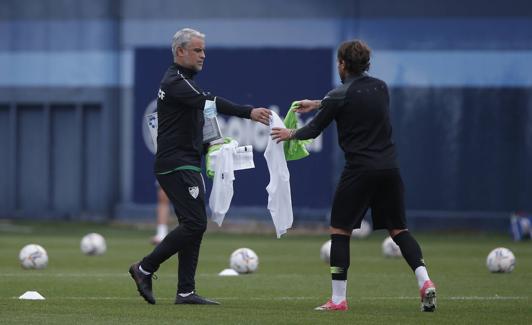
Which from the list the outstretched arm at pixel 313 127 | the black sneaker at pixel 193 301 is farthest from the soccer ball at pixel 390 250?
the black sneaker at pixel 193 301

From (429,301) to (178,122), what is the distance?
9.68ft

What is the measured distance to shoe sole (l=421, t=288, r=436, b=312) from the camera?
11141 mm

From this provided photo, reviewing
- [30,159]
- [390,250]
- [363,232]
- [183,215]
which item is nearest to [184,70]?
[183,215]

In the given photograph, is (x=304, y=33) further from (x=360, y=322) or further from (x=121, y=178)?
(x=360, y=322)

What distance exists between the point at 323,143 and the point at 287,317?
20.0m

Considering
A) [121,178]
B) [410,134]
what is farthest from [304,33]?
[121,178]

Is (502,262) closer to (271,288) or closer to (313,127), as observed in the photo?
(271,288)

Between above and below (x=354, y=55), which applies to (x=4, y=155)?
below

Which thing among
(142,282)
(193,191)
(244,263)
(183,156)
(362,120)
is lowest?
(244,263)

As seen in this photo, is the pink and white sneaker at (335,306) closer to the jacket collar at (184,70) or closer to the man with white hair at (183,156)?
the man with white hair at (183,156)

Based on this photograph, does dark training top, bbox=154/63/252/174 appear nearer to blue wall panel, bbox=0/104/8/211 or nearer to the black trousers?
the black trousers

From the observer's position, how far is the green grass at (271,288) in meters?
10.9

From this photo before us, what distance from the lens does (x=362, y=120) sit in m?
11.4

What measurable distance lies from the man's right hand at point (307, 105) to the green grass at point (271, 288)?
1.94 metres
